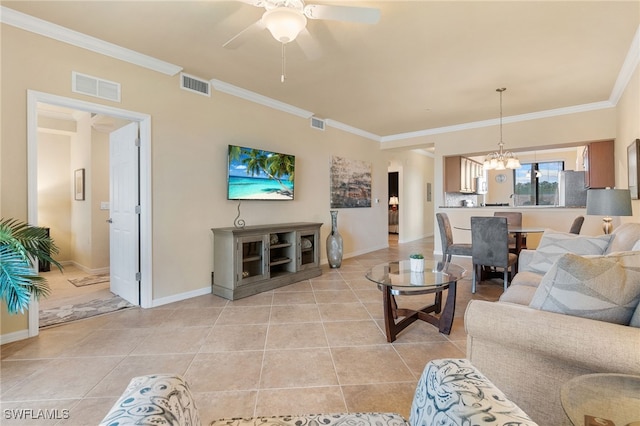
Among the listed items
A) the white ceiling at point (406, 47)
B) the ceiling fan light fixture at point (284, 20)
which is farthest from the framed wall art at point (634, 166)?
the ceiling fan light fixture at point (284, 20)

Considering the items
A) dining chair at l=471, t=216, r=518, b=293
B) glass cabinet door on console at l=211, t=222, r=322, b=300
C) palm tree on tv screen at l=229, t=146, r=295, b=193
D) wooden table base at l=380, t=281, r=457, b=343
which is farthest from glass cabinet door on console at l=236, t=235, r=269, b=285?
dining chair at l=471, t=216, r=518, b=293

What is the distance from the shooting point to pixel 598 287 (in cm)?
119

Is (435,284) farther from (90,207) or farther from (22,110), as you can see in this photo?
(90,207)

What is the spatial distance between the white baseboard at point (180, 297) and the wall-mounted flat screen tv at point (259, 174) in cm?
123

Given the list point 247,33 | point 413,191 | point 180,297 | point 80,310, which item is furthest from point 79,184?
point 413,191

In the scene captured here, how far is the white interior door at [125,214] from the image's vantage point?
3240mm

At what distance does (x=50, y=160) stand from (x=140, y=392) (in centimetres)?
646

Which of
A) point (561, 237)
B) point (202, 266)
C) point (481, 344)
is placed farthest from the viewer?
point (202, 266)

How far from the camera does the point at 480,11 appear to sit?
2363 millimetres

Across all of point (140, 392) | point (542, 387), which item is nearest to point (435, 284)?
point (542, 387)

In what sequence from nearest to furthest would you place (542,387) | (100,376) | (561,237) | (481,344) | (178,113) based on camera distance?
1. (542,387)
2. (481,344)
3. (100,376)
4. (561,237)
5. (178,113)

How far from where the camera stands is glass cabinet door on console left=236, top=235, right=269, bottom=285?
139 inches

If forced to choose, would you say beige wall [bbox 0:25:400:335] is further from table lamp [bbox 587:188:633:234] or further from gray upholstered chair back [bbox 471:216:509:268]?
table lamp [bbox 587:188:633:234]

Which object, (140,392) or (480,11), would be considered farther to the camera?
Result: (480,11)
